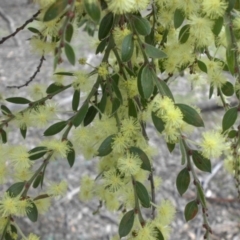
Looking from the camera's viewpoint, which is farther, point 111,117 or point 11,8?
point 11,8

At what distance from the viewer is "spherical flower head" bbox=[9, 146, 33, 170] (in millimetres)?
550

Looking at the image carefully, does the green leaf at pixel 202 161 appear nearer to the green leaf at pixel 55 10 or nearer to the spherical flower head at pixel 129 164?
the spherical flower head at pixel 129 164

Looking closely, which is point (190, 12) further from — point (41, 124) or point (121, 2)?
point (41, 124)

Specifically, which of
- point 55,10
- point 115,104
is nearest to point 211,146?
point 115,104

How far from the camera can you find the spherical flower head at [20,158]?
1.80ft

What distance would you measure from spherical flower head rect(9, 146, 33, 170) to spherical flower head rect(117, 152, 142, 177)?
0.38 feet

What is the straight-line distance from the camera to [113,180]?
0.55m

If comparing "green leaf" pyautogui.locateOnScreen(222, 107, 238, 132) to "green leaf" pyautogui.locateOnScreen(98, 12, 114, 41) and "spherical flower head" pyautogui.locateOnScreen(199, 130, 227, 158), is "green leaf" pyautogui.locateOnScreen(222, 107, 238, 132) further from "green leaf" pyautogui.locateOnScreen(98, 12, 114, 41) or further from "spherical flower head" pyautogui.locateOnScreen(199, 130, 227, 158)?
"green leaf" pyautogui.locateOnScreen(98, 12, 114, 41)

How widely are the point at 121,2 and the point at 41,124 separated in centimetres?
21

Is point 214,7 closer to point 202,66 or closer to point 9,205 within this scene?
point 202,66

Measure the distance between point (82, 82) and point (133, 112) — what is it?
0.09m

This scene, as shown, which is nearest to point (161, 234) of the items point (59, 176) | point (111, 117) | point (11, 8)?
point (111, 117)

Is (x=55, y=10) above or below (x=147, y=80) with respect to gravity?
above

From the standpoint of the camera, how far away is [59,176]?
5.62ft
